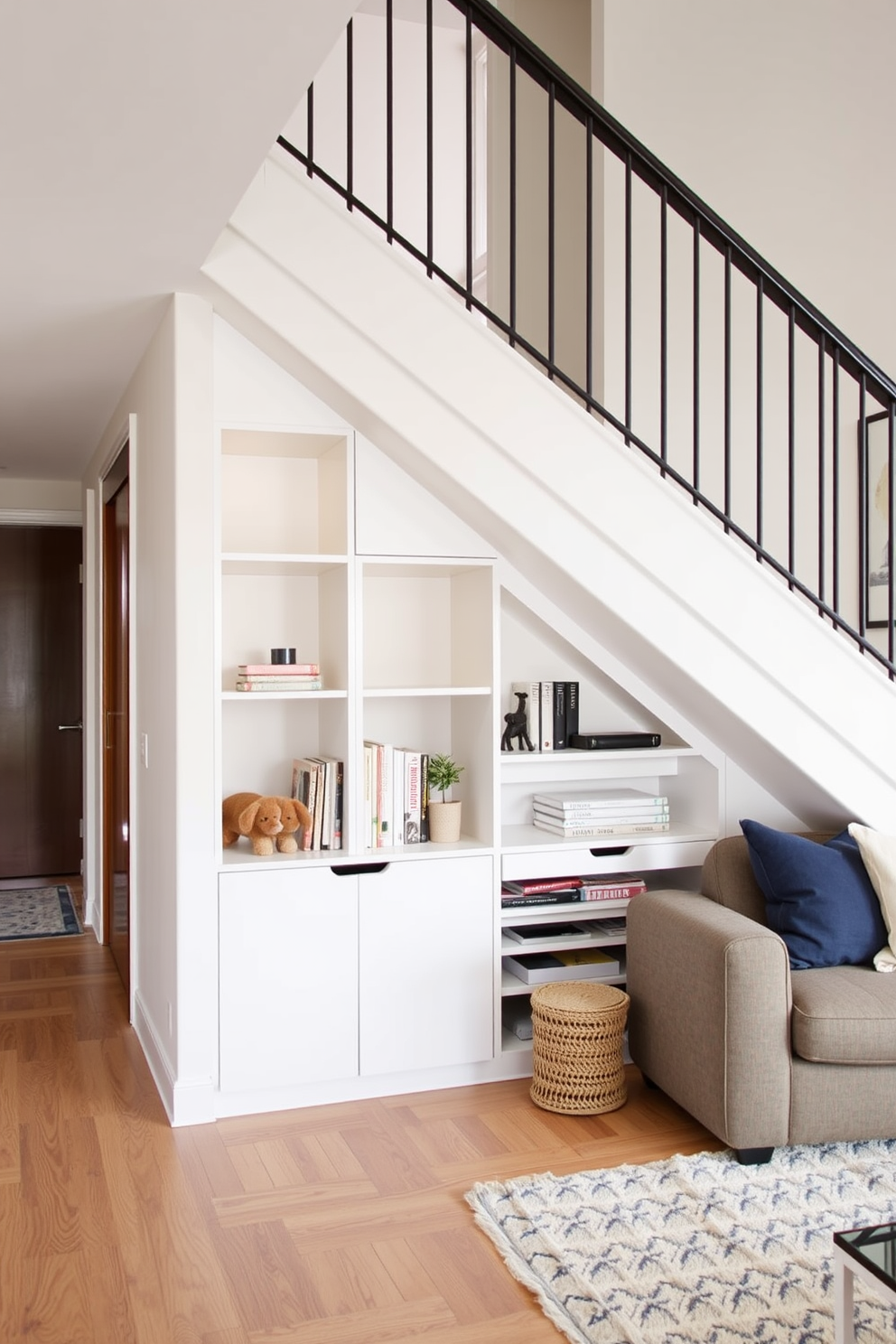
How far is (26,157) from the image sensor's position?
2139 mm

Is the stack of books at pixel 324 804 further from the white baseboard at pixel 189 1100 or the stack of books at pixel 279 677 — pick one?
the white baseboard at pixel 189 1100

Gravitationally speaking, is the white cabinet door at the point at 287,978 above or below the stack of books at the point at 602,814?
below

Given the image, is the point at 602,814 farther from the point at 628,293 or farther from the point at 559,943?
the point at 628,293

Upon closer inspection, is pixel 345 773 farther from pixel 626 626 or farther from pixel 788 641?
pixel 788 641

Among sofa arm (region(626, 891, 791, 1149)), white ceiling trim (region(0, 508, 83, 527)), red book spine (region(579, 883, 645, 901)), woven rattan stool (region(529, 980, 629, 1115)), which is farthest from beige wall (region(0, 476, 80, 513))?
sofa arm (region(626, 891, 791, 1149))

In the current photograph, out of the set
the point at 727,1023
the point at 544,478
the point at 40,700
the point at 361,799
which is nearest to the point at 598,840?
the point at 361,799

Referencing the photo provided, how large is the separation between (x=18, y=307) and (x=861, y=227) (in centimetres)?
311

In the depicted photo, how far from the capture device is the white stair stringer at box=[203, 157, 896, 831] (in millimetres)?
2918

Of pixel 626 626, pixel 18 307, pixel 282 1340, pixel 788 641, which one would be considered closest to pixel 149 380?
→ pixel 18 307

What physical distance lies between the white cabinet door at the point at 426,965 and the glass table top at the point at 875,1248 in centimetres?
165

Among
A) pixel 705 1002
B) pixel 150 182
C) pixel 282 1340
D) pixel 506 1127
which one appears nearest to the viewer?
pixel 282 1340

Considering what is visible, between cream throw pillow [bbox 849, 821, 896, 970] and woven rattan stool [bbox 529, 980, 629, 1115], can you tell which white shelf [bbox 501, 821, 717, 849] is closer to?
woven rattan stool [bbox 529, 980, 629, 1115]

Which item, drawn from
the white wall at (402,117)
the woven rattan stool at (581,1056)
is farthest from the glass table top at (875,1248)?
the white wall at (402,117)

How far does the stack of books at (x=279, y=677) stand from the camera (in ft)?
10.6
